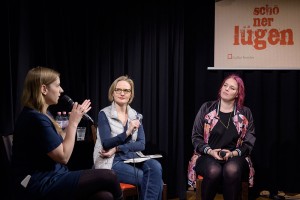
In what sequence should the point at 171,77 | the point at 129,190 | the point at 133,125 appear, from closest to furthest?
1. the point at 129,190
2. the point at 133,125
3. the point at 171,77

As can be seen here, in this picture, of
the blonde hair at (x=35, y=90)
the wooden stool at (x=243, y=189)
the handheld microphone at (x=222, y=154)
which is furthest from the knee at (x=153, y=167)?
the blonde hair at (x=35, y=90)

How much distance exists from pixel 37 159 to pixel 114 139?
38.5 inches

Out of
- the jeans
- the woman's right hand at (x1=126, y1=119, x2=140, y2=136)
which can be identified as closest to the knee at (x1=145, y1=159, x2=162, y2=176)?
the jeans

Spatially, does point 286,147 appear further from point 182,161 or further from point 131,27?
point 131,27

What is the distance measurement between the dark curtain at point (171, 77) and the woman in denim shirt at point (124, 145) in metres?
0.81

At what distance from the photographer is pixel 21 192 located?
2.23 meters

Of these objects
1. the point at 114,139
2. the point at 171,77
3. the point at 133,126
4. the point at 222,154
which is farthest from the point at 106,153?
the point at 171,77

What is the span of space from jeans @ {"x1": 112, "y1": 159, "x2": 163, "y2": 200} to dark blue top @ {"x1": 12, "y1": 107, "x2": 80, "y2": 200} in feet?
2.98

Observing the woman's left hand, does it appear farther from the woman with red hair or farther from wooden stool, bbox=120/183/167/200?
the woman with red hair

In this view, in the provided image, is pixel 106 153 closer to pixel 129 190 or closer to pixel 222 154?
pixel 129 190

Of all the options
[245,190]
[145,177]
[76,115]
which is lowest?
[245,190]

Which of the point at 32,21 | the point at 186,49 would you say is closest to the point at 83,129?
the point at 32,21

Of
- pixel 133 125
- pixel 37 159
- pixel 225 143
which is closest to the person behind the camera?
pixel 37 159

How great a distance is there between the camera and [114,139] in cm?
312
